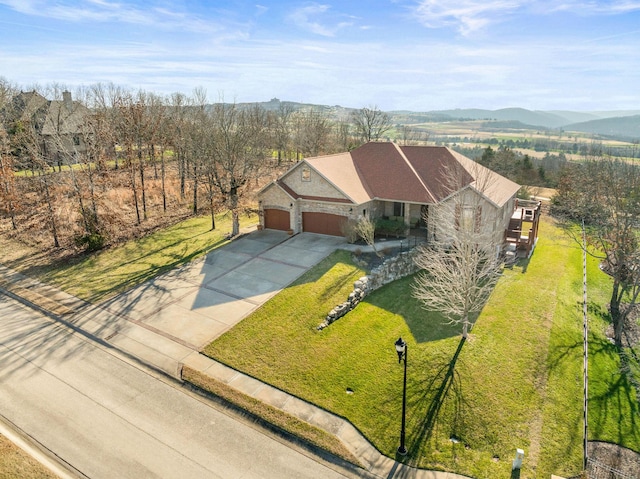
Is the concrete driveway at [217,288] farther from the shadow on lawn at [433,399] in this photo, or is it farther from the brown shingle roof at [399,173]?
the shadow on lawn at [433,399]

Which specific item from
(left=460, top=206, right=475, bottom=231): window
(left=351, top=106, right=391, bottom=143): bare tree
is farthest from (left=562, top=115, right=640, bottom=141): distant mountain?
(left=460, top=206, right=475, bottom=231): window

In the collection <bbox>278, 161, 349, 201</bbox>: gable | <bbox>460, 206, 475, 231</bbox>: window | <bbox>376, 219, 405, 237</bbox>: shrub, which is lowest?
<bbox>376, 219, 405, 237</bbox>: shrub

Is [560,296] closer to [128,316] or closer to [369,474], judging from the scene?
[369,474]

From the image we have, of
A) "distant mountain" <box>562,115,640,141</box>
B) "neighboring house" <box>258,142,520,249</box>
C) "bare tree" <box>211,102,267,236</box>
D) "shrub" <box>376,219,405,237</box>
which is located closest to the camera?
"neighboring house" <box>258,142,520,249</box>

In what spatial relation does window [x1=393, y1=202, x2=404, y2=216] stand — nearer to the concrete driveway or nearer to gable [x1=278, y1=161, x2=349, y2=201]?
gable [x1=278, y1=161, x2=349, y2=201]

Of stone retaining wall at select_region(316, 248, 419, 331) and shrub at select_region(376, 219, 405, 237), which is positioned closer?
stone retaining wall at select_region(316, 248, 419, 331)

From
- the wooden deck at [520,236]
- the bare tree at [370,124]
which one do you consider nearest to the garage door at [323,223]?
the wooden deck at [520,236]

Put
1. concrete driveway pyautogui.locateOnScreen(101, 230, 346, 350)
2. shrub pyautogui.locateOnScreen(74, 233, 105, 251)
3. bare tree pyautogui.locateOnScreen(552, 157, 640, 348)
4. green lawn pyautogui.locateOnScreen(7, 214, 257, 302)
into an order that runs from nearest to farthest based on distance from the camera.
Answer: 1. concrete driveway pyautogui.locateOnScreen(101, 230, 346, 350)
2. bare tree pyautogui.locateOnScreen(552, 157, 640, 348)
3. green lawn pyautogui.locateOnScreen(7, 214, 257, 302)
4. shrub pyautogui.locateOnScreen(74, 233, 105, 251)

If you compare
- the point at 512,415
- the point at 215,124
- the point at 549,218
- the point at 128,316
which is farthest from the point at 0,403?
the point at 549,218
